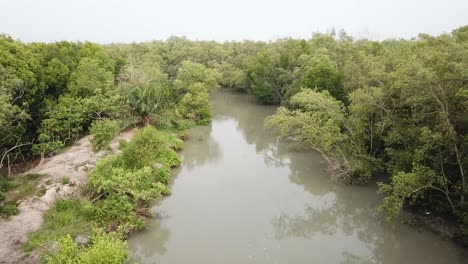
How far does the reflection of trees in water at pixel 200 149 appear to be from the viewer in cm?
2322

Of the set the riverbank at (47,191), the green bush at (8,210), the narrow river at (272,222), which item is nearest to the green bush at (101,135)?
the riverbank at (47,191)

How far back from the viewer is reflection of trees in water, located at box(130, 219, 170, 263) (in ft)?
43.1

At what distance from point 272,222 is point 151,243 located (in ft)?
15.9

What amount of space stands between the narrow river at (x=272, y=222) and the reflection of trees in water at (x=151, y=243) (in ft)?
0.12

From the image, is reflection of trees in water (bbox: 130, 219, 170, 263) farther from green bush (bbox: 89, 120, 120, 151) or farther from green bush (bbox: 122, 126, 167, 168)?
green bush (bbox: 89, 120, 120, 151)

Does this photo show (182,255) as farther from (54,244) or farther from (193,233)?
(54,244)

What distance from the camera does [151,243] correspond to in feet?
45.8

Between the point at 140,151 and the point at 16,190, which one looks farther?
the point at 140,151

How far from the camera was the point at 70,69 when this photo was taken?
2567cm

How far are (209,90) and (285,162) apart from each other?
13375mm

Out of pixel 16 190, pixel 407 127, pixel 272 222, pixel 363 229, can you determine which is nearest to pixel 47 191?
pixel 16 190

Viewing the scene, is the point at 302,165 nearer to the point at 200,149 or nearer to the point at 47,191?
the point at 200,149

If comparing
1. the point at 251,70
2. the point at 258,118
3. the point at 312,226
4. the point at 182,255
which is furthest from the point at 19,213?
the point at 251,70

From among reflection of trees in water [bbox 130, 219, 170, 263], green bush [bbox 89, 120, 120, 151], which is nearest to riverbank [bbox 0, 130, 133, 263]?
green bush [bbox 89, 120, 120, 151]
